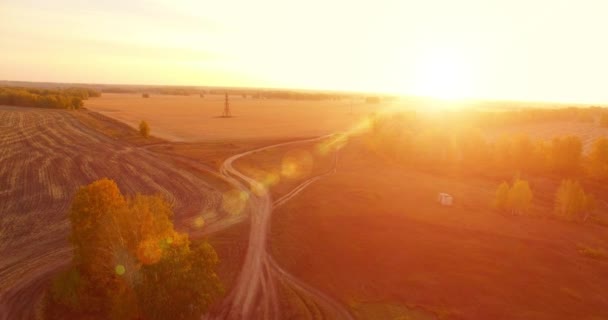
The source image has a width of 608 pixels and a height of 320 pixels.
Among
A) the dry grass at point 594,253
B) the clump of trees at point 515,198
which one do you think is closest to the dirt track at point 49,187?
the clump of trees at point 515,198

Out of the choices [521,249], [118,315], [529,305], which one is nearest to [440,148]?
[521,249]

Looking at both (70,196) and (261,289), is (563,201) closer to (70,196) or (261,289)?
(261,289)

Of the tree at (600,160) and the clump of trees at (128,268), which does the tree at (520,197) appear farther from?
the clump of trees at (128,268)

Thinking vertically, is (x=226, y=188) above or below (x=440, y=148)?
below

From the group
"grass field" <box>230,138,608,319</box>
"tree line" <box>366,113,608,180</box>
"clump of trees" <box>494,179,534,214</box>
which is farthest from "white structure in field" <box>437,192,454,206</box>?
"tree line" <box>366,113,608,180</box>

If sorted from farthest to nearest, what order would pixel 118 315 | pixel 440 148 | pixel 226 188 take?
1. pixel 440 148
2. pixel 226 188
3. pixel 118 315

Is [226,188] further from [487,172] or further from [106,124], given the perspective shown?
[106,124]

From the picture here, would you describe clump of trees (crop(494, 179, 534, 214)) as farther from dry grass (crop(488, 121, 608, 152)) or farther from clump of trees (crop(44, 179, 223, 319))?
dry grass (crop(488, 121, 608, 152))
